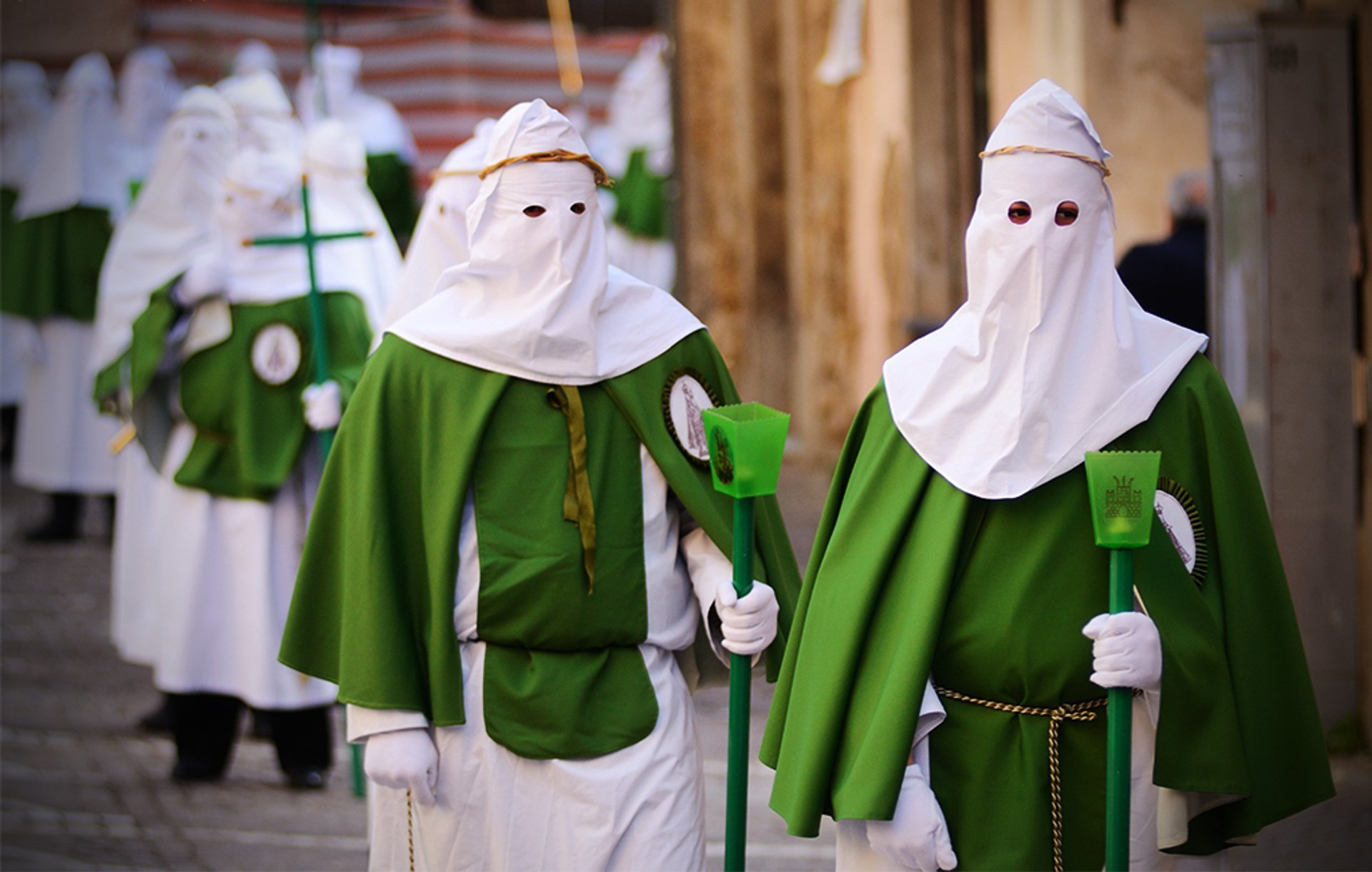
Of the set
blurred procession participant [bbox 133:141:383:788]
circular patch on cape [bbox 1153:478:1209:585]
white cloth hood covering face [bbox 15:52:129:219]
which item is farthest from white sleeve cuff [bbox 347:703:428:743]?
white cloth hood covering face [bbox 15:52:129:219]

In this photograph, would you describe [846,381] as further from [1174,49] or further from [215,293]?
[215,293]

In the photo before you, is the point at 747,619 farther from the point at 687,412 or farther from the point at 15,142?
the point at 15,142

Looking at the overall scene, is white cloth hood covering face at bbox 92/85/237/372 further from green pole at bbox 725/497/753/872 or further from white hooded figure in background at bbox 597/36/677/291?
white hooded figure in background at bbox 597/36/677/291

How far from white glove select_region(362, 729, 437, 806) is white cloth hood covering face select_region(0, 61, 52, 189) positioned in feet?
39.5

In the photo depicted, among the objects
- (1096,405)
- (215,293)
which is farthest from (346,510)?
(215,293)

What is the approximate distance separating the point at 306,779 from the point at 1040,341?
4658 millimetres

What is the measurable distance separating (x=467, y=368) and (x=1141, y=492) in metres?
1.68

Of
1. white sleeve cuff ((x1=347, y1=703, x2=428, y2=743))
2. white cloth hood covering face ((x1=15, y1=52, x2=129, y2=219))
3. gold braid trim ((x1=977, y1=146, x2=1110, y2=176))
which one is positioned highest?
white cloth hood covering face ((x1=15, y1=52, x2=129, y2=219))

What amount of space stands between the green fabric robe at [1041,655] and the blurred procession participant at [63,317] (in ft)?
32.4

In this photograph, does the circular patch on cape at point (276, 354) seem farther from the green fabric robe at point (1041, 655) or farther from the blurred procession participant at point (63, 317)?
the blurred procession participant at point (63, 317)

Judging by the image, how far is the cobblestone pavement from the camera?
20.0 ft

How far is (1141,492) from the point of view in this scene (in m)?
3.14

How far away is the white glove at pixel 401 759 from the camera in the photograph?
3.99m

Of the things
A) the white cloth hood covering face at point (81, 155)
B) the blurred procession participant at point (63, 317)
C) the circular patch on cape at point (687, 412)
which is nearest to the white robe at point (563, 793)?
the circular patch on cape at point (687, 412)
